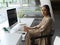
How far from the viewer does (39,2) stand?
4723mm

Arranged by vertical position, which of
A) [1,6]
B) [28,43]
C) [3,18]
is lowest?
[28,43]

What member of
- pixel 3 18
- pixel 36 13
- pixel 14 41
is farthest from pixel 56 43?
pixel 36 13

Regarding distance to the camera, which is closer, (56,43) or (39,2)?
(56,43)

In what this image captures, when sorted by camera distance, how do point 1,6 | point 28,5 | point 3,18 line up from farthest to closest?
point 28,5
point 1,6
point 3,18

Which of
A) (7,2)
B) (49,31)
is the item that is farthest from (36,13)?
(49,31)

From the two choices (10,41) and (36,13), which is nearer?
(10,41)

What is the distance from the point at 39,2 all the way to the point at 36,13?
0.38m

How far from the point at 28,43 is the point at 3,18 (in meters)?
1.16

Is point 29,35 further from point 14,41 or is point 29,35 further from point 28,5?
point 28,5

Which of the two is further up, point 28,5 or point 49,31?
point 28,5

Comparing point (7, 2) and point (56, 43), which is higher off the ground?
point (7, 2)

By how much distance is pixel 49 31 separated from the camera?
3139 mm

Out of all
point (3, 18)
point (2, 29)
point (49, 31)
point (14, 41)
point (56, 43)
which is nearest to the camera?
point (56, 43)

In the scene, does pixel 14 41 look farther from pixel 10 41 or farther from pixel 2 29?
pixel 2 29
